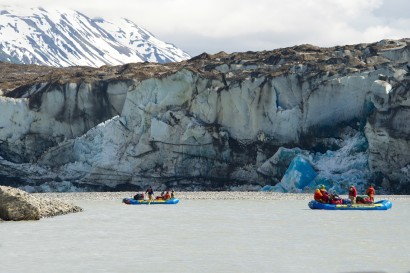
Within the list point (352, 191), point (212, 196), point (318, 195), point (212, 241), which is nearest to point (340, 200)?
point (352, 191)

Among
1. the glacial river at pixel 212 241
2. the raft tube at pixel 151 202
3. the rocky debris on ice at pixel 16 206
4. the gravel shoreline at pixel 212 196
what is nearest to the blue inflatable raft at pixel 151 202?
the raft tube at pixel 151 202

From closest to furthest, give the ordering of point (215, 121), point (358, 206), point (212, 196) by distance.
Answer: point (358, 206), point (212, 196), point (215, 121)

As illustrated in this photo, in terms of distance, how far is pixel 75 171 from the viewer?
59.2 m

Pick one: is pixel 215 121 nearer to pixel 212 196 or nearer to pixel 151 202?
pixel 212 196

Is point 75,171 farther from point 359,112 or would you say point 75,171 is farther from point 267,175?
point 359,112

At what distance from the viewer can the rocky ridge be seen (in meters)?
52.2

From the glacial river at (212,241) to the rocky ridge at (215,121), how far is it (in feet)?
40.4

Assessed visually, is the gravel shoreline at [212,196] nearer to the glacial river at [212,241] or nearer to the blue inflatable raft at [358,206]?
the glacial river at [212,241]

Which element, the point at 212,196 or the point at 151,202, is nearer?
the point at 151,202

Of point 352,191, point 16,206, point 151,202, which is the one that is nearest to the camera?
point 16,206

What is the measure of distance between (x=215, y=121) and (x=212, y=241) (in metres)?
30.2

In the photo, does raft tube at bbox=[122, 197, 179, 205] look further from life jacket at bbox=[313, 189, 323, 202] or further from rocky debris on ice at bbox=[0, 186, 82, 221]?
rocky debris on ice at bbox=[0, 186, 82, 221]

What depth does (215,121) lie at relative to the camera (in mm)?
57500

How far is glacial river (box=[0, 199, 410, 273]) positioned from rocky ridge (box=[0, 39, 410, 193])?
484 inches
